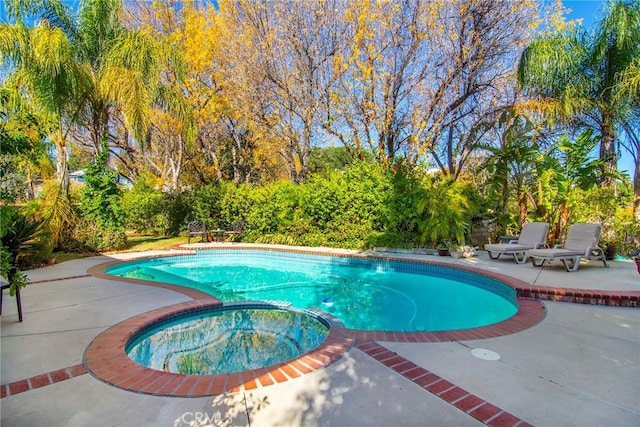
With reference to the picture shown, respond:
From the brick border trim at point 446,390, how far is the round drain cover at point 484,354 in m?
0.72

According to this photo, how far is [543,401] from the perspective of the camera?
2.87 meters

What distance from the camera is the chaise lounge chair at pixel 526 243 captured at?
30.1 feet

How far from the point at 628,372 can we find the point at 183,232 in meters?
17.1

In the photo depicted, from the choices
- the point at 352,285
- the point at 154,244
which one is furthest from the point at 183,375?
the point at 154,244

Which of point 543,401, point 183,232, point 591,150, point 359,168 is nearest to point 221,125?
point 183,232

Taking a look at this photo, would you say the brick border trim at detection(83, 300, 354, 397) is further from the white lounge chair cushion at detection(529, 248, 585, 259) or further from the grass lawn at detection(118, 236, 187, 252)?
the grass lawn at detection(118, 236, 187, 252)

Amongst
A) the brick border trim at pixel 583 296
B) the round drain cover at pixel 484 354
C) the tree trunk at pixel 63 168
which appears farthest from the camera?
the tree trunk at pixel 63 168

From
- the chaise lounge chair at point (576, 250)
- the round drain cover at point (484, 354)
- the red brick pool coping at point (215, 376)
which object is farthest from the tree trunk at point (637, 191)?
the round drain cover at point (484, 354)

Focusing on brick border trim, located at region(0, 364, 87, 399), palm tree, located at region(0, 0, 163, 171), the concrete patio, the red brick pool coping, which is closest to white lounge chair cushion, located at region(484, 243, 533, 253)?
the red brick pool coping

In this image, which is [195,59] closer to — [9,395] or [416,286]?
[416,286]

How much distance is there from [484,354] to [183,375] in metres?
3.00

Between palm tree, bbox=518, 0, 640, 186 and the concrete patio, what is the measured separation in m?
8.34

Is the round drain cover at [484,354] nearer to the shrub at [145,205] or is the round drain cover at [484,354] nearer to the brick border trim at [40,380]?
the brick border trim at [40,380]

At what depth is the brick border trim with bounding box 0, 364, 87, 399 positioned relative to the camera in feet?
10.2
